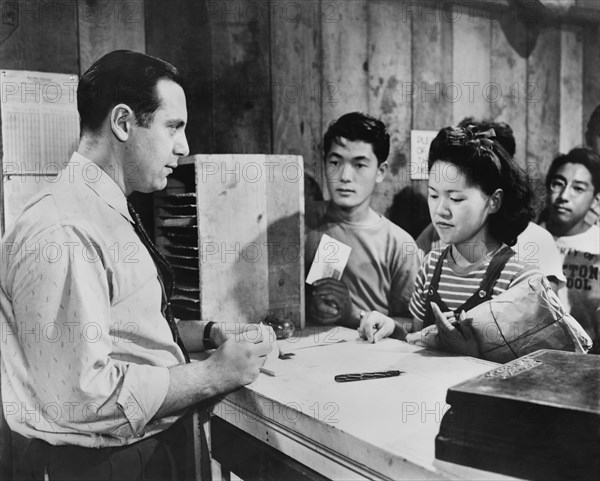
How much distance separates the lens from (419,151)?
2682 millimetres

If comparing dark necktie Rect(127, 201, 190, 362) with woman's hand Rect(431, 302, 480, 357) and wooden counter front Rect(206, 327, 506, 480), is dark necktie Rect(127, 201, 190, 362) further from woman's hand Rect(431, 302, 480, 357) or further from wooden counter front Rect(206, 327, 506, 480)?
woman's hand Rect(431, 302, 480, 357)

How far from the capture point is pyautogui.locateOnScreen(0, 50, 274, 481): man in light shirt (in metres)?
1.18

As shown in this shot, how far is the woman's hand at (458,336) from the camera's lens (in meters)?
1.65

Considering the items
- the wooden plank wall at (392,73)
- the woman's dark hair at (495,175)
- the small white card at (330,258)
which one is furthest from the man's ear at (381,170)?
the woman's dark hair at (495,175)

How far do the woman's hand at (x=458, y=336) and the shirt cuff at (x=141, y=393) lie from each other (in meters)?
0.79

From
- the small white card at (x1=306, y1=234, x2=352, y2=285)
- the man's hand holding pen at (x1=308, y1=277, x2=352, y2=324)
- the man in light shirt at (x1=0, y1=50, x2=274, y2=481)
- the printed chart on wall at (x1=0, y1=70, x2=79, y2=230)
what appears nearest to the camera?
the man in light shirt at (x1=0, y1=50, x2=274, y2=481)

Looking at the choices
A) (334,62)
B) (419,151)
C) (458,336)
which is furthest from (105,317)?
(419,151)

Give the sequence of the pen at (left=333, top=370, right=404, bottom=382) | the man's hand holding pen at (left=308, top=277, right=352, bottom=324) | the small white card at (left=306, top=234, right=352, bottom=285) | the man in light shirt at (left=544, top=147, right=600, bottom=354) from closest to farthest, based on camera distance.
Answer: the pen at (left=333, top=370, right=404, bottom=382), the man's hand holding pen at (left=308, top=277, right=352, bottom=324), the small white card at (left=306, top=234, right=352, bottom=285), the man in light shirt at (left=544, top=147, right=600, bottom=354)

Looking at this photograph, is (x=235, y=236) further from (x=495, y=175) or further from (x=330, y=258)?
(x=495, y=175)

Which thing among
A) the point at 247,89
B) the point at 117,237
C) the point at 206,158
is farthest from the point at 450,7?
the point at 117,237

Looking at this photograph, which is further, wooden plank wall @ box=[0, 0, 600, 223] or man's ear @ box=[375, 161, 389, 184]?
man's ear @ box=[375, 161, 389, 184]

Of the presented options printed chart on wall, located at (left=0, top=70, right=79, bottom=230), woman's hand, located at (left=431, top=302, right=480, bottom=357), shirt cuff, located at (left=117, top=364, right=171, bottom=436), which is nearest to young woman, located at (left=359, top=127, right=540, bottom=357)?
woman's hand, located at (left=431, top=302, right=480, bottom=357)

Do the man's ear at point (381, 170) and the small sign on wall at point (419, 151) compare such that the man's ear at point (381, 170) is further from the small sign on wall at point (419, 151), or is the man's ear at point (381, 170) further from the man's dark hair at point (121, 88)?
the man's dark hair at point (121, 88)

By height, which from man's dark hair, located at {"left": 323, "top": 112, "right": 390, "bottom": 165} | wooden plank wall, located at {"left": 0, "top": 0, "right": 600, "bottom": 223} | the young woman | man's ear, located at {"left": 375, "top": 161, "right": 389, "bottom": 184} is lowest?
the young woman
